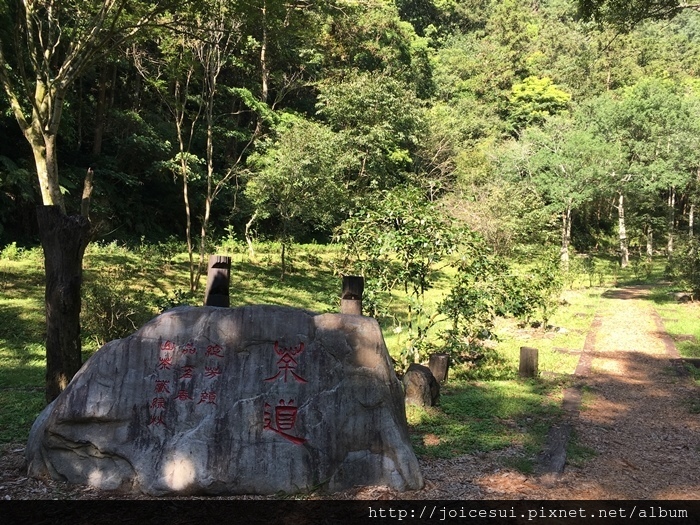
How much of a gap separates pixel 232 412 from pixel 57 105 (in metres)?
7.07

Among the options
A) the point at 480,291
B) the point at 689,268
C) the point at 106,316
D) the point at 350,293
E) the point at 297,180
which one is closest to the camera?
the point at 350,293

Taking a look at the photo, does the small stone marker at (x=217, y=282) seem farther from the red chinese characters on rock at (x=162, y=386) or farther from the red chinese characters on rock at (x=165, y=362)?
the red chinese characters on rock at (x=162, y=386)

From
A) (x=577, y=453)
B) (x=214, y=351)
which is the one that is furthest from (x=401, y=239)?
(x=214, y=351)

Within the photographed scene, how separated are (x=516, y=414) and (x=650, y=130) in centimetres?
2513

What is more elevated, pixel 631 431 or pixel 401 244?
pixel 401 244

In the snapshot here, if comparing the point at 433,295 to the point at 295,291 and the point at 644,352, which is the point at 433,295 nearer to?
the point at 295,291

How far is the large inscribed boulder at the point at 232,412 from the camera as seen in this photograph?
13.4 feet

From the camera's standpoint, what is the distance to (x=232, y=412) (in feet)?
13.8

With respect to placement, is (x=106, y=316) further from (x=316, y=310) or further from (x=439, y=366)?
(x=439, y=366)

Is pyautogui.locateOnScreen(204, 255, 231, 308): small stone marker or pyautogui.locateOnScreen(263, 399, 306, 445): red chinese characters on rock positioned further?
pyautogui.locateOnScreen(204, 255, 231, 308): small stone marker

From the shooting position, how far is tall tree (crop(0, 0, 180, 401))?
5.18 meters

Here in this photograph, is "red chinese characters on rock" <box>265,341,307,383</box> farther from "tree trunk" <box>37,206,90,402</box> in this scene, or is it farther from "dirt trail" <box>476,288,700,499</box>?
"tree trunk" <box>37,206,90,402</box>

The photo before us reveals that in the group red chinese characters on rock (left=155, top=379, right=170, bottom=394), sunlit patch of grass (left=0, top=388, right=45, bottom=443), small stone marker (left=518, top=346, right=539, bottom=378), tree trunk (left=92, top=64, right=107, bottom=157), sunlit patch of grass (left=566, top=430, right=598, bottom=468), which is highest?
tree trunk (left=92, top=64, right=107, bottom=157)

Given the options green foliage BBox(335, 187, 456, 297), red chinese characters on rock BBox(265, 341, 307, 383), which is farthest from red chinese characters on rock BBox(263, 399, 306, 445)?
green foliage BBox(335, 187, 456, 297)
